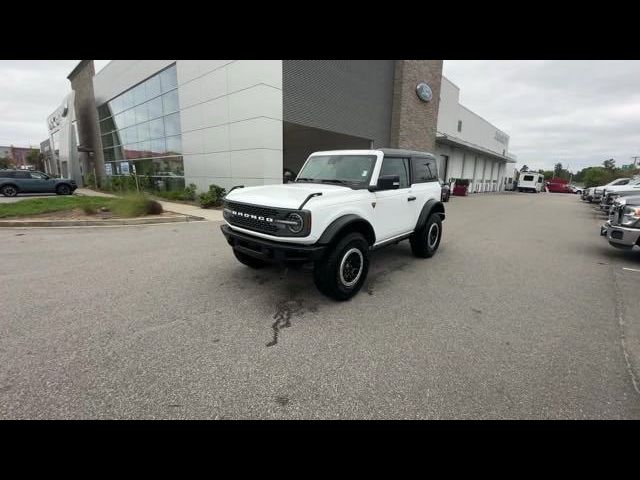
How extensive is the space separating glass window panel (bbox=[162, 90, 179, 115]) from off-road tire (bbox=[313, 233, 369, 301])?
16.7 m

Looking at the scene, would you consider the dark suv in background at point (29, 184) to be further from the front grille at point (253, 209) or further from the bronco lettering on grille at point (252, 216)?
the bronco lettering on grille at point (252, 216)

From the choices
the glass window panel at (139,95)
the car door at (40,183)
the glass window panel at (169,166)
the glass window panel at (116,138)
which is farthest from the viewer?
the glass window panel at (116,138)

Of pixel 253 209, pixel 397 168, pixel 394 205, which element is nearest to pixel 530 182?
pixel 397 168

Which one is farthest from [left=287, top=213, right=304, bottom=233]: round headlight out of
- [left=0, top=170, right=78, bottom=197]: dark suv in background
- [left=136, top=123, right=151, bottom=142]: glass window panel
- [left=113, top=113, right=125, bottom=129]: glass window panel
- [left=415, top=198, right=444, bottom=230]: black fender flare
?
[left=113, top=113, right=125, bottom=129]: glass window panel

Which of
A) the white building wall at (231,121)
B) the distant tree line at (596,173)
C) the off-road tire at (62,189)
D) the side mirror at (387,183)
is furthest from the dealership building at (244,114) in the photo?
the distant tree line at (596,173)

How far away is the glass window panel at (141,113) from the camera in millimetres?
19516

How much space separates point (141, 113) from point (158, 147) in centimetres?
339

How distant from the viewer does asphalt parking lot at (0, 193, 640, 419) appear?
7.19 ft

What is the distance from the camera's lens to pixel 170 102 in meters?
17.1

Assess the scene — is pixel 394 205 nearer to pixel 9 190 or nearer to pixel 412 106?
pixel 412 106

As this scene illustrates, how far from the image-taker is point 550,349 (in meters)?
2.97

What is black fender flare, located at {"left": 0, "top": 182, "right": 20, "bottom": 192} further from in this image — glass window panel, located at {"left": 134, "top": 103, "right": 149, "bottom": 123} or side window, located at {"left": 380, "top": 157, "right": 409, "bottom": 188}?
side window, located at {"left": 380, "top": 157, "right": 409, "bottom": 188}
